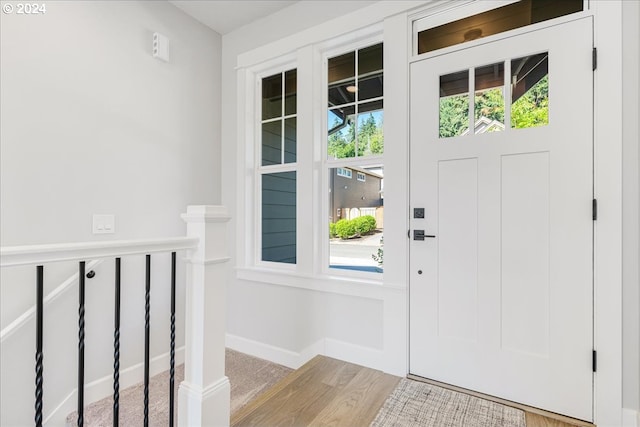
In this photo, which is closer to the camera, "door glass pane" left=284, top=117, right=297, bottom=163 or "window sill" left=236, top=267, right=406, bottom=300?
"window sill" left=236, top=267, right=406, bottom=300

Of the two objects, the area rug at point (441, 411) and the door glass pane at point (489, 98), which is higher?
the door glass pane at point (489, 98)

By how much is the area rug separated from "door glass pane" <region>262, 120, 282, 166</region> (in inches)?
78.3

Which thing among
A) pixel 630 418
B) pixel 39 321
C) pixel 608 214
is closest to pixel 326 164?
pixel 608 214

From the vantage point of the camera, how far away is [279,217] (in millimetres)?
2852

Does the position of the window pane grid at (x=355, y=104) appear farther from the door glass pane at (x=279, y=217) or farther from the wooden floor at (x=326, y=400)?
the wooden floor at (x=326, y=400)

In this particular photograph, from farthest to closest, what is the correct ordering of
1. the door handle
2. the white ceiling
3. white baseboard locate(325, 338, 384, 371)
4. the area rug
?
the white ceiling
white baseboard locate(325, 338, 384, 371)
the door handle
the area rug

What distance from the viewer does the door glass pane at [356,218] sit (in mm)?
2291

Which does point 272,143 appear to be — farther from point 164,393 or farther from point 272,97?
point 164,393

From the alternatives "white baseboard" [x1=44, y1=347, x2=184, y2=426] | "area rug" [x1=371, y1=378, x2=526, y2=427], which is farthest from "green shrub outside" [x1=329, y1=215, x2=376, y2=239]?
"white baseboard" [x1=44, y1=347, x2=184, y2=426]

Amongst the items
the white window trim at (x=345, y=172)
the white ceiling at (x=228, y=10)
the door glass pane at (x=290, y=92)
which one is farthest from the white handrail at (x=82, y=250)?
the white ceiling at (x=228, y=10)

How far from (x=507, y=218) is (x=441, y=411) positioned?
107 centimetres

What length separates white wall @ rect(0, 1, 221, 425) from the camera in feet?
6.11

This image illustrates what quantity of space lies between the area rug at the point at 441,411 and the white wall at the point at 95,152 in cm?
189

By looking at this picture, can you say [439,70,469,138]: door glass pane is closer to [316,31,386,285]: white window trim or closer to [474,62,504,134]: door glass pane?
[474,62,504,134]: door glass pane
